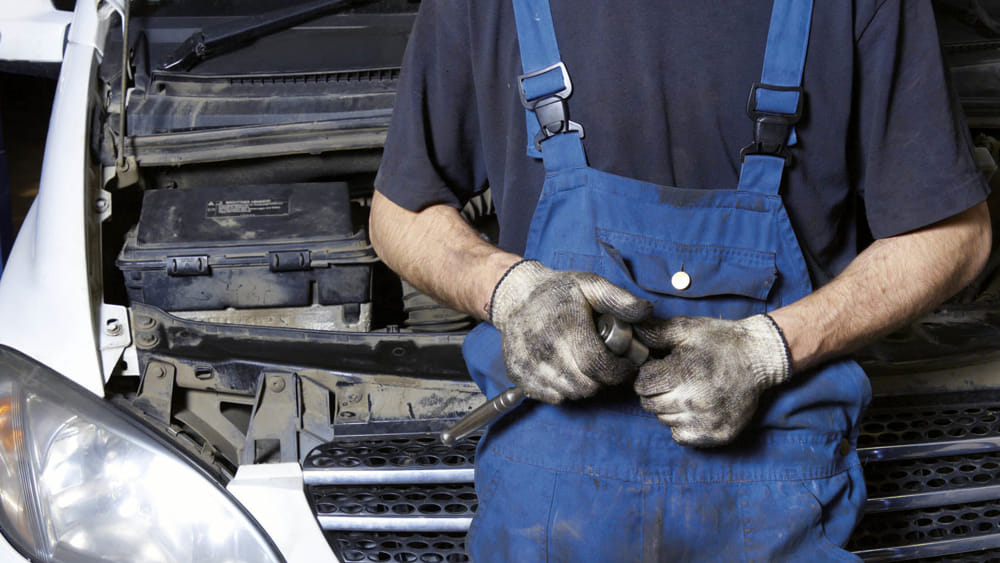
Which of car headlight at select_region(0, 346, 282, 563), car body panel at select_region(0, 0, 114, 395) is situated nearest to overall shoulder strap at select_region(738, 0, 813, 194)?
car headlight at select_region(0, 346, 282, 563)

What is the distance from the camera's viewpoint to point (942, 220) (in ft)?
3.67

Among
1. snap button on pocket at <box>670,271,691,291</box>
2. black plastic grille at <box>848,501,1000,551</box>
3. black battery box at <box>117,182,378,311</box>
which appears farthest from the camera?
black battery box at <box>117,182,378,311</box>

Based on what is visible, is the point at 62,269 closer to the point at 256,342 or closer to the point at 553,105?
the point at 256,342

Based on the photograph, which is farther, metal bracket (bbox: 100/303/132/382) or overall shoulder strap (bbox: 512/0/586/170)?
metal bracket (bbox: 100/303/132/382)

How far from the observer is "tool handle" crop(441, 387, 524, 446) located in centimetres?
101

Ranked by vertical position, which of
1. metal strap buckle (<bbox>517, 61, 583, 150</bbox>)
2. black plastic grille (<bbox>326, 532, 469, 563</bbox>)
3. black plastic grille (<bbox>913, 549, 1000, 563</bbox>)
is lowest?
black plastic grille (<bbox>913, 549, 1000, 563</bbox>)

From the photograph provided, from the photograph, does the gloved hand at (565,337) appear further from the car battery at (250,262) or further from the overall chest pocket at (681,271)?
the car battery at (250,262)

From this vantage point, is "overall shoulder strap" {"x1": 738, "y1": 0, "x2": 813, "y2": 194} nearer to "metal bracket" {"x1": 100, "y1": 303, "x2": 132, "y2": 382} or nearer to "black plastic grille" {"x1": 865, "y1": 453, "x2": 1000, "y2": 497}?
"black plastic grille" {"x1": 865, "y1": 453, "x2": 1000, "y2": 497}

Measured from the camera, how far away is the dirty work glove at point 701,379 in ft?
3.18

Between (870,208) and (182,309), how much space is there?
1071 mm

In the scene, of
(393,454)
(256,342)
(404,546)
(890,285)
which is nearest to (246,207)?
(256,342)

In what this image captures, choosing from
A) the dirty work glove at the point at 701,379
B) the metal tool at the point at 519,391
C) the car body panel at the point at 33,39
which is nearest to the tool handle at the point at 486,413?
the metal tool at the point at 519,391

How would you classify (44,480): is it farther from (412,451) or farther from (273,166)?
(273,166)

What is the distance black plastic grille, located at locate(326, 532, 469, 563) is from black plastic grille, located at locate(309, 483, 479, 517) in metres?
0.03
